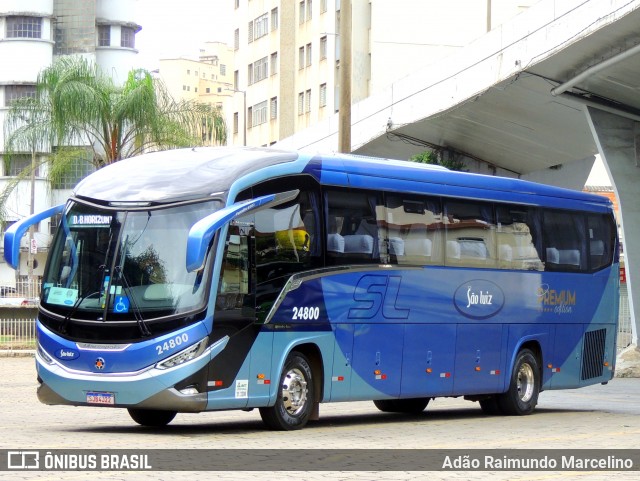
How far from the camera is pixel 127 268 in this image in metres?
14.9

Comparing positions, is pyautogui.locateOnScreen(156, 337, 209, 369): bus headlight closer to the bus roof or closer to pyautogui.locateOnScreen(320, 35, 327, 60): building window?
the bus roof

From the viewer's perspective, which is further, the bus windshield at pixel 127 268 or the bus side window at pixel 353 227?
the bus side window at pixel 353 227

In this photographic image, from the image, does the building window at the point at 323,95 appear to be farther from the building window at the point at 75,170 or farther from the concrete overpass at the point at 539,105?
the concrete overpass at the point at 539,105

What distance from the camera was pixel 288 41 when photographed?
9112cm

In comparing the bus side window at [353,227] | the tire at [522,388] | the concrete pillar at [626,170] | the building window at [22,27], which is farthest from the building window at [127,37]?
the bus side window at [353,227]

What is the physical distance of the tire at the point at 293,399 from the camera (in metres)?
15.8

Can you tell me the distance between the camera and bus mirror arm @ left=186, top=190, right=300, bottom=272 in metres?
13.6

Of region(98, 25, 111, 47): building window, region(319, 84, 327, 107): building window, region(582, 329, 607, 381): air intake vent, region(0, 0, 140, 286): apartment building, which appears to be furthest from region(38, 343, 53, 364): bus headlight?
region(319, 84, 327, 107): building window

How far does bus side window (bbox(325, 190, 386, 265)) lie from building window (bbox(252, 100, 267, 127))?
77295 millimetres

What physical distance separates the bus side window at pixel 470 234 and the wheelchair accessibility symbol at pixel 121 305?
216 inches

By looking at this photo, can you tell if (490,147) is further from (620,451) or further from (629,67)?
(620,451)

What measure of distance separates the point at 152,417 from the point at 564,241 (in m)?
7.91

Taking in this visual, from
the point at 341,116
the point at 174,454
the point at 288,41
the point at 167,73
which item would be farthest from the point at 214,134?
the point at 167,73

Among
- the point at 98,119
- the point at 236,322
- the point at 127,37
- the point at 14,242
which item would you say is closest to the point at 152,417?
the point at 236,322
